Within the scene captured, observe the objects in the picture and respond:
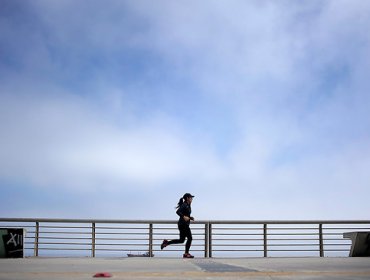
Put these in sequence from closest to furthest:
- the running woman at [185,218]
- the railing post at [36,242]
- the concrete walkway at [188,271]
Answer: the concrete walkway at [188,271]
the running woman at [185,218]
the railing post at [36,242]

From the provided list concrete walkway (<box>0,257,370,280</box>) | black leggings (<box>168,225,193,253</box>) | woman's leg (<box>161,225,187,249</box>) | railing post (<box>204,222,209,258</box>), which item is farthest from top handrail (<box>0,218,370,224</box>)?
concrete walkway (<box>0,257,370,280</box>)

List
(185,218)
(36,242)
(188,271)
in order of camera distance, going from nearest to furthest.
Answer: (188,271) < (185,218) < (36,242)

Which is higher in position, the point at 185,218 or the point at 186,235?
the point at 185,218

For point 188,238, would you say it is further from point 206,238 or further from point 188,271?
point 188,271

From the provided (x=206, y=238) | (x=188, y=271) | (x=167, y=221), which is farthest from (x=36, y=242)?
(x=188, y=271)

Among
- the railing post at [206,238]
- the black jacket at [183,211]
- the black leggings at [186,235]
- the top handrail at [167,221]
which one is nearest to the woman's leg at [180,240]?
the black leggings at [186,235]

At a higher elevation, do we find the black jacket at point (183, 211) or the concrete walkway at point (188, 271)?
the black jacket at point (183, 211)

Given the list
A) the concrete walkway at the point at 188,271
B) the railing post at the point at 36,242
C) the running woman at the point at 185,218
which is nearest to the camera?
the concrete walkway at the point at 188,271

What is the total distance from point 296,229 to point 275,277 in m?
8.54

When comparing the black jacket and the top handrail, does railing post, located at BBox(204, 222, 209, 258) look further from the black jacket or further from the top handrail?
the black jacket

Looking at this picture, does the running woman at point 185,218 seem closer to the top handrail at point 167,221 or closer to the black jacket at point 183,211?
the black jacket at point 183,211

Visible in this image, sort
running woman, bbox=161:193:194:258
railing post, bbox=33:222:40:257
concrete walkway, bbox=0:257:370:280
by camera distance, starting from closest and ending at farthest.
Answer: concrete walkway, bbox=0:257:370:280
running woman, bbox=161:193:194:258
railing post, bbox=33:222:40:257

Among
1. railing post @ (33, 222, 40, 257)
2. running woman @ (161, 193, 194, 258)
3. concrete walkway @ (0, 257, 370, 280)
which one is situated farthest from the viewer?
railing post @ (33, 222, 40, 257)

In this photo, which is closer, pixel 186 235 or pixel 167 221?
pixel 186 235
